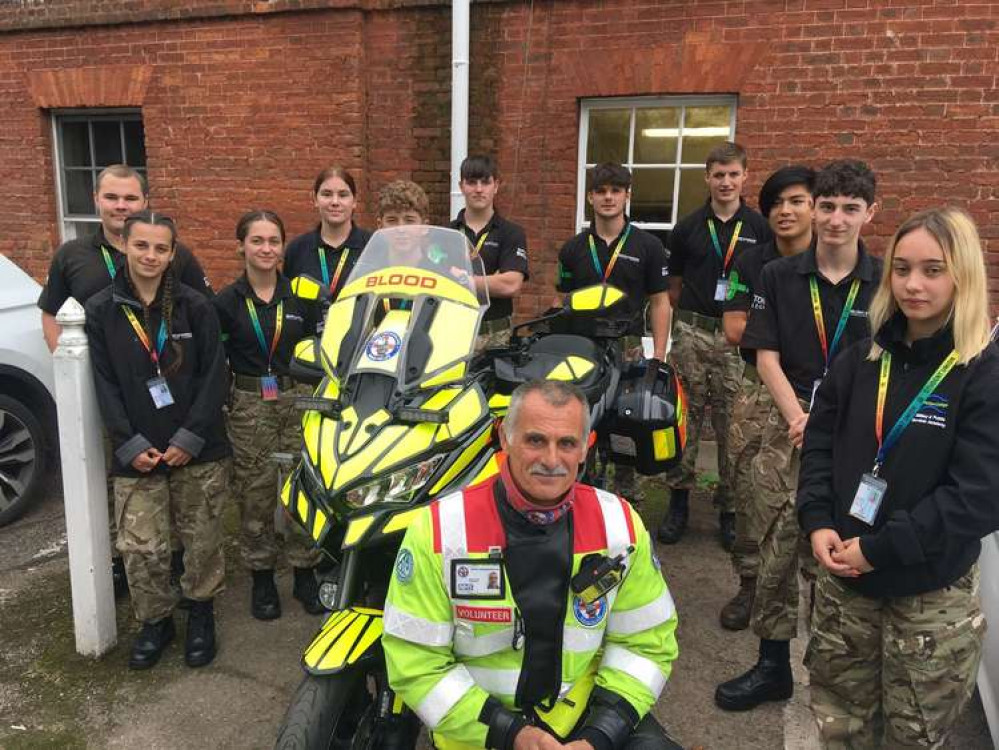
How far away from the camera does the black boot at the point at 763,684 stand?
→ 125 inches

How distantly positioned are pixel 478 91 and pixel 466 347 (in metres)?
4.88

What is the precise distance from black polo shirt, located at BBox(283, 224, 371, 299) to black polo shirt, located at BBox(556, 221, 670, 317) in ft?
4.34

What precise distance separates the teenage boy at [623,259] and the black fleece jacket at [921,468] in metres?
2.11

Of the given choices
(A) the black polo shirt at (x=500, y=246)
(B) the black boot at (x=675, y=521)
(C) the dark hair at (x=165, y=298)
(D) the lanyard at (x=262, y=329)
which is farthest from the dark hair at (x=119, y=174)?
(B) the black boot at (x=675, y=521)

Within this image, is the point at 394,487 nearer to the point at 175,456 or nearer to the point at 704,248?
the point at 175,456

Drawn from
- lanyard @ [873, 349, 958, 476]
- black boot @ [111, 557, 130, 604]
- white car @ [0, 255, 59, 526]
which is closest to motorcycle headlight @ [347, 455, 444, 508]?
lanyard @ [873, 349, 958, 476]

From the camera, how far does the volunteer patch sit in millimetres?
1987

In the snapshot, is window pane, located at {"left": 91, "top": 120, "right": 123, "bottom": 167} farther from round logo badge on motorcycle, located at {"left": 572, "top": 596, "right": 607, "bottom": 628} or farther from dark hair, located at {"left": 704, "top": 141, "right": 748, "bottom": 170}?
round logo badge on motorcycle, located at {"left": 572, "top": 596, "right": 607, "bottom": 628}

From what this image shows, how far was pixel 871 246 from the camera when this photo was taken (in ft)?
19.7

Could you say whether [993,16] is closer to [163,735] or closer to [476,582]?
[476,582]

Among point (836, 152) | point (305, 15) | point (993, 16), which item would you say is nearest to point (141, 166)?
point (305, 15)

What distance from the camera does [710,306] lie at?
4.68 m

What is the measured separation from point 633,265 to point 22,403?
3.94 metres

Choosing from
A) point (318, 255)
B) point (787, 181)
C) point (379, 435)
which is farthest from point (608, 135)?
point (379, 435)
